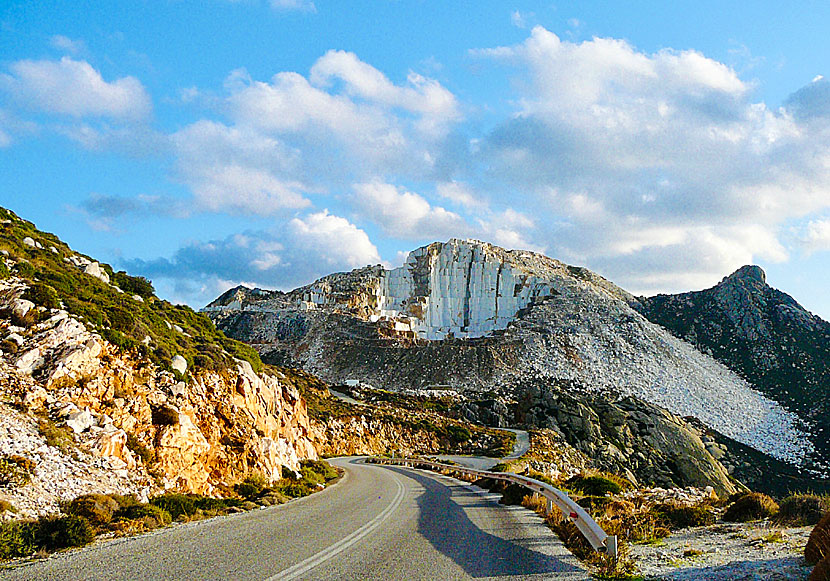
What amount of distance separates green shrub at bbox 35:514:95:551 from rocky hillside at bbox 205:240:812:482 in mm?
68135

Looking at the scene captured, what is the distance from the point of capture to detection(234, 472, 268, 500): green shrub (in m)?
Result: 16.1

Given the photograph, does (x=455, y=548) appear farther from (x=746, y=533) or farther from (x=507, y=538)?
(x=746, y=533)

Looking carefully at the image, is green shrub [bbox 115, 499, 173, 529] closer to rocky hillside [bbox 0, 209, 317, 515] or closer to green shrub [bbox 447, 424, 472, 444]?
rocky hillside [bbox 0, 209, 317, 515]

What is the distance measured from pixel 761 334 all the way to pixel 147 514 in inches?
5194

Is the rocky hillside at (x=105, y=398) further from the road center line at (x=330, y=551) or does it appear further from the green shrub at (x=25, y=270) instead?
Result: the road center line at (x=330, y=551)

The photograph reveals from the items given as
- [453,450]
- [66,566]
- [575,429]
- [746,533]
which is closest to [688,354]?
[575,429]

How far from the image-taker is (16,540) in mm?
7723

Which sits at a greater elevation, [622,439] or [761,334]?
[761,334]

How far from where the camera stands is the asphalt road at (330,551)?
6766mm

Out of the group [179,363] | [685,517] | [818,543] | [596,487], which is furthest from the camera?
[596,487]

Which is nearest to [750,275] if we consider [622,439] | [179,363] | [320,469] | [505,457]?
[622,439]

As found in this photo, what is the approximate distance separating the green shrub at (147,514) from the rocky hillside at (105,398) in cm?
75

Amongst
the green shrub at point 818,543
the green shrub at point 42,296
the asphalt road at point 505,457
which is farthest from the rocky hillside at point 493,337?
the green shrub at point 818,543

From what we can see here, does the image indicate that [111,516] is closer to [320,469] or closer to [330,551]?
[330,551]
